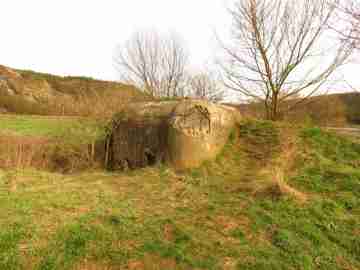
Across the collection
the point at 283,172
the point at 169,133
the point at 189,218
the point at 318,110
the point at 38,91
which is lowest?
the point at 189,218

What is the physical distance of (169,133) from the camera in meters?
5.14

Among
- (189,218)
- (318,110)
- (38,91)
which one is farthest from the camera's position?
(38,91)

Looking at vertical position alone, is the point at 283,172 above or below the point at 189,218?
above

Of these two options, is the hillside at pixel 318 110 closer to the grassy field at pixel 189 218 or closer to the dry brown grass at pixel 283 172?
the dry brown grass at pixel 283 172

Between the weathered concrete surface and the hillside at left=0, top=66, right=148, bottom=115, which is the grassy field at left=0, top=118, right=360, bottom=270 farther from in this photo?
the hillside at left=0, top=66, right=148, bottom=115

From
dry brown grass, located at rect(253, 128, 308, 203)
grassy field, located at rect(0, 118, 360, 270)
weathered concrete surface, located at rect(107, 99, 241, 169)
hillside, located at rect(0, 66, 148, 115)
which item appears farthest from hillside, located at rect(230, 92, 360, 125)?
hillside, located at rect(0, 66, 148, 115)

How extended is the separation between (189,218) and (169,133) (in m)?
2.37

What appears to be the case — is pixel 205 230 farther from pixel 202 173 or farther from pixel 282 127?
pixel 282 127

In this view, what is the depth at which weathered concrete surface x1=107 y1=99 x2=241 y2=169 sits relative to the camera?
198 inches

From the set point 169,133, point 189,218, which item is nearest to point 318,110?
point 169,133

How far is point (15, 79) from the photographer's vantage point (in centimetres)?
3070

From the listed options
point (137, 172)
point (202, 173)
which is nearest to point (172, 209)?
point (202, 173)

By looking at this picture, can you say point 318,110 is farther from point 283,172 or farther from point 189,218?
point 189,218

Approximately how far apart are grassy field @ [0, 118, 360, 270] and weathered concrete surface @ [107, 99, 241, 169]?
1.27 feet
